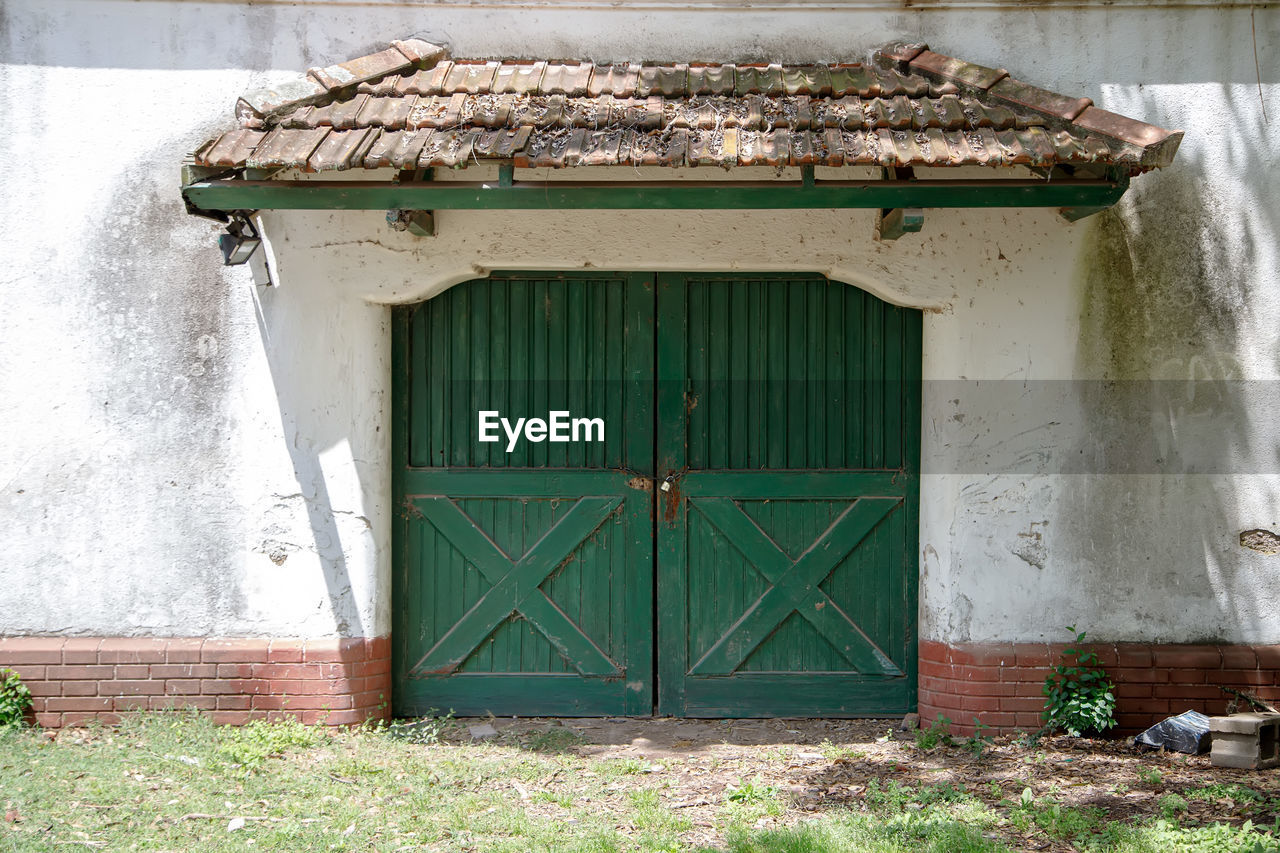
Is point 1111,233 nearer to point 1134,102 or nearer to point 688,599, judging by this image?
point 1134,102

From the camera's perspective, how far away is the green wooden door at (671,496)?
558 centimetres

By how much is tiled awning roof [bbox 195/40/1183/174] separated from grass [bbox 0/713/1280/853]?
9.27 feet

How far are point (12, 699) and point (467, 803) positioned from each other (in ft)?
8.55

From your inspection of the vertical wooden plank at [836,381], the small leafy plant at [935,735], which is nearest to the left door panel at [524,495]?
the vertical wooden plank at [836,381]

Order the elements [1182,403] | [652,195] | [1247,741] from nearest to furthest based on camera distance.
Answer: [652,195]
[1247,741]
[1182,403]

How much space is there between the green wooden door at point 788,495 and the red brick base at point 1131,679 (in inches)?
16.7

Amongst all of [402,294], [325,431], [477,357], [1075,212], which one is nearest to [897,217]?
[1075,212]

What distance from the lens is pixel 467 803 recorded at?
4438 mm

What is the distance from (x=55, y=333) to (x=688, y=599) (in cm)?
369

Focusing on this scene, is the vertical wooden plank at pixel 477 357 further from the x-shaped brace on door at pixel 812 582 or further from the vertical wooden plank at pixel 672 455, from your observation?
the x-shaped brace on door at pixel 812 582

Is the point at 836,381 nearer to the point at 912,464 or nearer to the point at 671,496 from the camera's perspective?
the point at 912,464

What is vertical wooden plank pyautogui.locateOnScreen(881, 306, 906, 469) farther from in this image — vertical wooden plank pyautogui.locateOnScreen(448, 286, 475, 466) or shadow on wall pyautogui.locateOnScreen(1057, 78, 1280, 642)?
vertical wooden plank pyautogui.locateOnScreen(448, 286, 475, 466)

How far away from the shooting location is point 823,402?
5598 mm

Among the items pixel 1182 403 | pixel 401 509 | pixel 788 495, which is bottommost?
pixel 401 509
